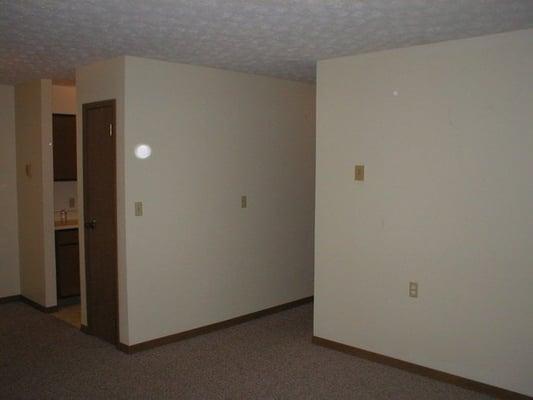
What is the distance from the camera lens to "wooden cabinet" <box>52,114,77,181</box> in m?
5.82

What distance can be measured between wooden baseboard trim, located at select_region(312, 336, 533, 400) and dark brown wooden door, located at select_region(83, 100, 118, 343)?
183 centimetres

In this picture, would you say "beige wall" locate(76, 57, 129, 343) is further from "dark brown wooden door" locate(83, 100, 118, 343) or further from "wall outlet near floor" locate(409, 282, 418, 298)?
"wall outlet near floor" locate(409, 282, 418, 298)

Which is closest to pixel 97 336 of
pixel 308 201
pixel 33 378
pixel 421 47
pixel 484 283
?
pixel 33 378

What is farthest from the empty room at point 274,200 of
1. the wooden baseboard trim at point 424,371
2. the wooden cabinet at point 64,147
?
the wooden cabinet at point 64,147

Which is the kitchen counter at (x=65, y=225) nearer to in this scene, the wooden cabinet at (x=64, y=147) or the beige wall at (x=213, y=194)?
the wooden cabinet at (x=64, y=147)

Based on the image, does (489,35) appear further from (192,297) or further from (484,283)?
(192,297)

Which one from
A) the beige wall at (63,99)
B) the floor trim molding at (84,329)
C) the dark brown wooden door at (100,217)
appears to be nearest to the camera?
the dark brown wooden door at (100,217)

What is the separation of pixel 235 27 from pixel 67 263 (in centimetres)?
365

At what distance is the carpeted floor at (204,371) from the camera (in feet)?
11.7

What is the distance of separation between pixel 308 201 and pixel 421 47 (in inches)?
96.1

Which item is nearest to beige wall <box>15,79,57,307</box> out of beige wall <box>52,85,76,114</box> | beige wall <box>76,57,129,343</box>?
beige wall <box>52,85,76,114</box>

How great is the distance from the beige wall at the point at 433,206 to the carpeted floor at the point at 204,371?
0.29 metres

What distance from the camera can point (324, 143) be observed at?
14.2ft

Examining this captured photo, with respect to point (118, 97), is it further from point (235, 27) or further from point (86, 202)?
point (235, 27)
